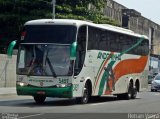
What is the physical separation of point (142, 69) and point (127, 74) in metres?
2.99

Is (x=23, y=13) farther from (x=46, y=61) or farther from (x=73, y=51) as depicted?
(x=73, y=51)

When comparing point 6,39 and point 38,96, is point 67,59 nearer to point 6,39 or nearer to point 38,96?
point 38,96

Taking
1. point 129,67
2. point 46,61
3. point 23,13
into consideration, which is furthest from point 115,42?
point 23,13

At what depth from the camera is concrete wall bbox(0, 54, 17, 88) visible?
1609 inches

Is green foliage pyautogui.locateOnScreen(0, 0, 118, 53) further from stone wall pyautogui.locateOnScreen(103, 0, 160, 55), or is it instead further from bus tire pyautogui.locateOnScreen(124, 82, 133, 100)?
bus tire pyautogui.locateOnScreen(124, 82, 133, 100)

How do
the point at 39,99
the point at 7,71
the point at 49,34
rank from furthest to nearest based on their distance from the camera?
the point at 7,71 < the point at 39,99 < the point at 49,34

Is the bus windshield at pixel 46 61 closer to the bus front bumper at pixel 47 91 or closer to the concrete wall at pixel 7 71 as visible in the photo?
the bus front bumper at pixel 47 91

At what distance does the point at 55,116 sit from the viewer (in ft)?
59.4

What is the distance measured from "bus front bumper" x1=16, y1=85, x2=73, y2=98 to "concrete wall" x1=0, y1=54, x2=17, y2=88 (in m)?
17.5

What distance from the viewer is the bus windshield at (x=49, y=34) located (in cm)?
2338

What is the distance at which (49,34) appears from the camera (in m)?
23.6

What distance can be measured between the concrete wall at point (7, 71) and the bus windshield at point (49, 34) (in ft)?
55.8

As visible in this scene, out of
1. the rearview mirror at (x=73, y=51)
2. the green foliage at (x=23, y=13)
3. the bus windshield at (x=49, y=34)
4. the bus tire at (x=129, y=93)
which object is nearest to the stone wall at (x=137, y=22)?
the green foliage at (x=23, y=13)

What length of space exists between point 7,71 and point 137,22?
2653 inches
